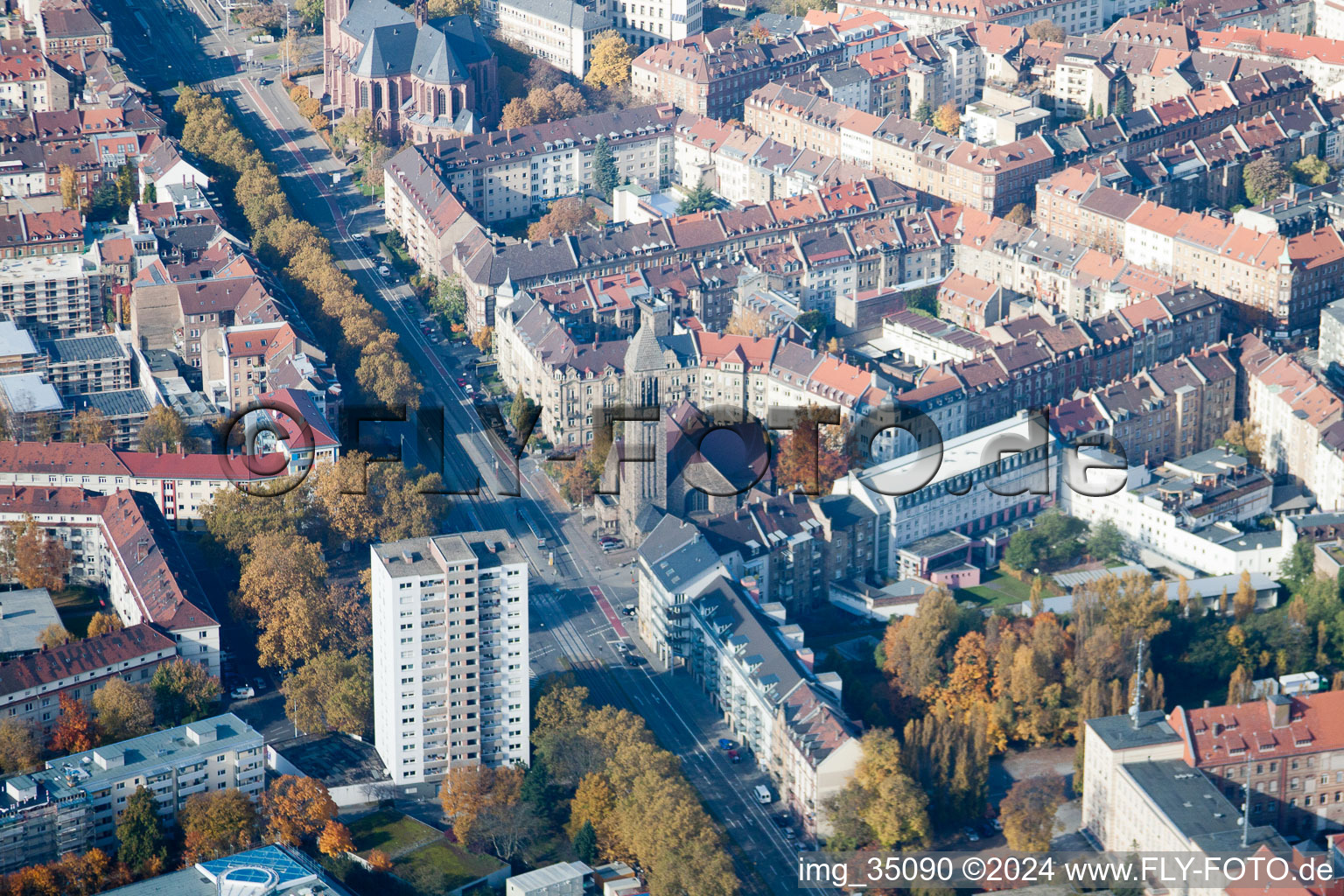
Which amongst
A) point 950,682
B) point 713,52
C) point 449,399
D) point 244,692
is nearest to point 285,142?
point 713,52

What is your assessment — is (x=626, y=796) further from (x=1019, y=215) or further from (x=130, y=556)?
(x=1019, y=215)

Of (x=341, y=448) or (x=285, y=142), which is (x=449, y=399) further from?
(x=285, y=142)

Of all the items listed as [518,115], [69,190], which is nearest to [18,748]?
[69,190]

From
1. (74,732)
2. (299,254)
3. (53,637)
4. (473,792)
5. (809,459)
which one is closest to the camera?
(473,792)

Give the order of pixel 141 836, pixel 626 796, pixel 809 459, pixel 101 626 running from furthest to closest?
pixel 809 459
pixel 101 626
pixel 626 796
pixel 141 836

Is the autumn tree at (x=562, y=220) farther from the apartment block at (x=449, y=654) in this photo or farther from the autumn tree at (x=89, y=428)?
the apartment block at (x=449, y=654)

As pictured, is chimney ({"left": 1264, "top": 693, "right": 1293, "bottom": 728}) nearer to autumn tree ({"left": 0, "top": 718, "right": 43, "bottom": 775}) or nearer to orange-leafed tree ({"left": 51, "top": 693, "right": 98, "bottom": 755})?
orange-leafed tree ({"left": 51, "top": 693, "right": 98, "bottom": 755})
